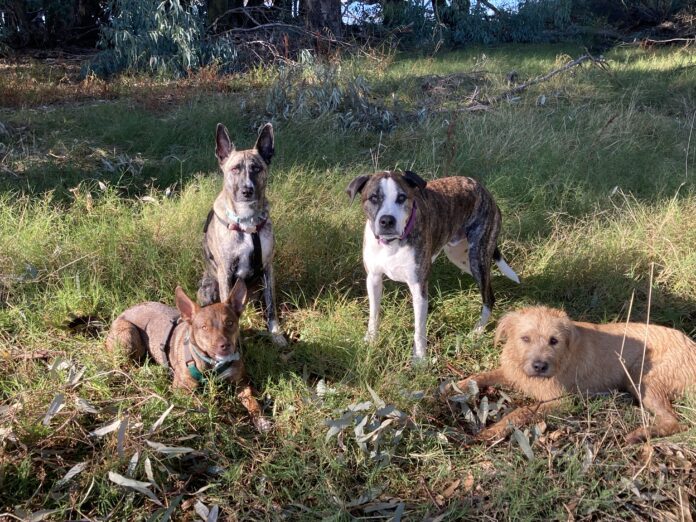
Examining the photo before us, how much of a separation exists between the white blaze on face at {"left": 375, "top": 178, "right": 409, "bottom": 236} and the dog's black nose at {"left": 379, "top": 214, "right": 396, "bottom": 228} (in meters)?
0.02

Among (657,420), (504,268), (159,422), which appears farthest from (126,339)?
(657,420)

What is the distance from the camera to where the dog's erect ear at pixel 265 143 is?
4355 mm

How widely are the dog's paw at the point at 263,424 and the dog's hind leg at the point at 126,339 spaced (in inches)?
39.4

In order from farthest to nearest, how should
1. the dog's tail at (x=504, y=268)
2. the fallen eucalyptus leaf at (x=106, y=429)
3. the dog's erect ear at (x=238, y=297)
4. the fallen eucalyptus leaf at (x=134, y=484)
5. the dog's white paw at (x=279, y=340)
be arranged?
the dog's tail at (x=504, y=268) → the dog's white paw at (x=279, y=340) → the dog's erect ear at (x=238, y=297) → the fallen eucalyptus leaf at (x=106, y=429) → the fallen eucalyptus leaf at (x=134, y=484)

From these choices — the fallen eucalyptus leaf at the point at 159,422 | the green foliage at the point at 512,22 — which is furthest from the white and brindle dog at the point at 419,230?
the green foliage at the point at 512,22

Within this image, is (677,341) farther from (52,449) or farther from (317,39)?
(317,39)

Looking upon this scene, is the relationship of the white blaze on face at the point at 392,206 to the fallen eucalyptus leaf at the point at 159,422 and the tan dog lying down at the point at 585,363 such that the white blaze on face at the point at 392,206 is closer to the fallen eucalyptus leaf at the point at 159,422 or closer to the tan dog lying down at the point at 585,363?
the tan dog lying down at the point at 585,363

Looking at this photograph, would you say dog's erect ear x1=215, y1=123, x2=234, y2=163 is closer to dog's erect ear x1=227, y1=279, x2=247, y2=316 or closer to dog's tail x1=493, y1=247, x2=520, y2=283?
dog's erect ear x1=227, y1=279, x2=247, y2=316

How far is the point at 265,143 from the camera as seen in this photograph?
4.43m

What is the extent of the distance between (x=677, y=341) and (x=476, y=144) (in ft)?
13.0

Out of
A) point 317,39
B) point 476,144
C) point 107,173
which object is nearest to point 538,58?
point 317,39

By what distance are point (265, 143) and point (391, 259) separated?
1.45m

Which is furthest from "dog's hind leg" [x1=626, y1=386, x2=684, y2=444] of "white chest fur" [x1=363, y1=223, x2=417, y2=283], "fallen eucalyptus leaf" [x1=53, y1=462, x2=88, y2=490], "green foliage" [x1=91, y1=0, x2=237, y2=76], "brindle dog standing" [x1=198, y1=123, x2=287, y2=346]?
"green foliage" [x1=91, y1=0, x2=237, y2=76]

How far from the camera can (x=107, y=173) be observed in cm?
676
